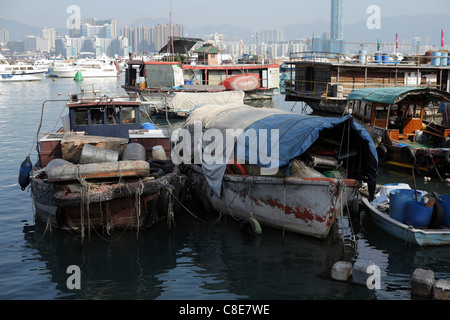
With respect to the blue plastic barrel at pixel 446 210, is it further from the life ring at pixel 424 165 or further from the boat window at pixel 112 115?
the boat window at pixel 112 115

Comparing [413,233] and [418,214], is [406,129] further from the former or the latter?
[413,233]

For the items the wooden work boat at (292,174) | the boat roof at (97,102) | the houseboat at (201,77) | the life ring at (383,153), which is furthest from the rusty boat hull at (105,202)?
the houseboat at (201,77)

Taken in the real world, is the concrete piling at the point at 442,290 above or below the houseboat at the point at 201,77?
below

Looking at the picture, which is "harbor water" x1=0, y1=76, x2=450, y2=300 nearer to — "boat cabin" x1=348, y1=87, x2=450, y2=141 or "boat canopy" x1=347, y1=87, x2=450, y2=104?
"boat canopy" x1=347, y1=87, x2=450, y2=104

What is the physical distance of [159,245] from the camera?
13.8m

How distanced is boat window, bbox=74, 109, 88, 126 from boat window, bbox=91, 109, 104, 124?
251mm

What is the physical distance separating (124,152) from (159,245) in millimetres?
3443

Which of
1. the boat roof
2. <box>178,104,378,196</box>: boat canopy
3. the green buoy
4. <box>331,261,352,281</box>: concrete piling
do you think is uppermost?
the green buoy

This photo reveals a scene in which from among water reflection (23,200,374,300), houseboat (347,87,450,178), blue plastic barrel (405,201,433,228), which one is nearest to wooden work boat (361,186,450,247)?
blue plastic barrel (405,201,433,228)

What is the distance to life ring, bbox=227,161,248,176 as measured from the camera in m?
14.7

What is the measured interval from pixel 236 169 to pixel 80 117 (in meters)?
6.48

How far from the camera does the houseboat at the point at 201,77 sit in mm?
44219

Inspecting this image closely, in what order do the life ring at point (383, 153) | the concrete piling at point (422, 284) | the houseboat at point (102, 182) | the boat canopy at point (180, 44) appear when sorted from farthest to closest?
the boat canopy at point (180, 44), the life ring at point (383, 153), the houseboat at point (102, 182), the concrete piling at point (422, 284)

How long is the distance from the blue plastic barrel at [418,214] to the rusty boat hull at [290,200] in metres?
1.48
